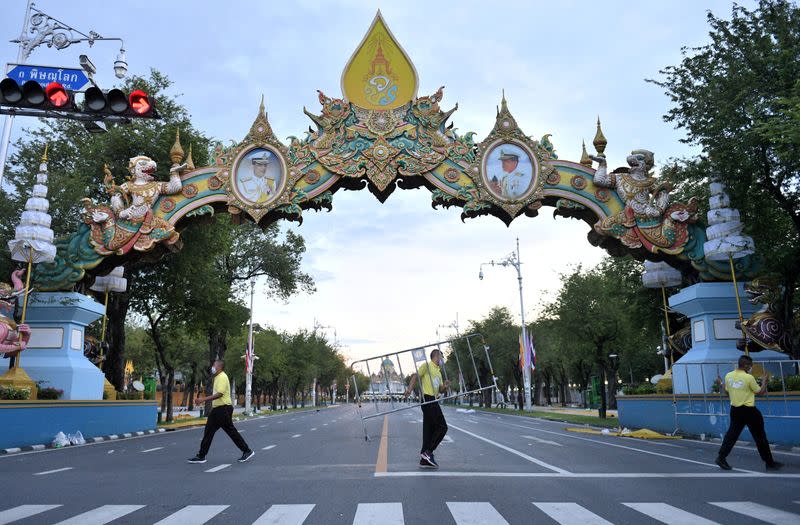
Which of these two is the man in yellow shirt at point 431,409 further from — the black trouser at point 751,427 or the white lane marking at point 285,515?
the black trouser at point 751,427

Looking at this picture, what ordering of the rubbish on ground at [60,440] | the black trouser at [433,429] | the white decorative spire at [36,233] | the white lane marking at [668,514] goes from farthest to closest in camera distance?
the white decorative spire at [36,233], the rubbish on ground at [60,440], the black trouser at [433,429], the white lane marking at [668,514]

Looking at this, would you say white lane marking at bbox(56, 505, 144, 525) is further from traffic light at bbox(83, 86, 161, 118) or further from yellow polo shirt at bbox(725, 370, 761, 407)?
yellow polo shirt at bbox(725, 370, 761, 407)

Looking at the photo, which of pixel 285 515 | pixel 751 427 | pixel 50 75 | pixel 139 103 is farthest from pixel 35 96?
pixel 751 427

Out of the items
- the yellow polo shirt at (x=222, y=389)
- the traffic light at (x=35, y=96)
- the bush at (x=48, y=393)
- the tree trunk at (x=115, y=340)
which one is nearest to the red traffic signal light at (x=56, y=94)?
the traffic light at (x=35, y=96)

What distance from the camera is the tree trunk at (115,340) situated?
2670cm

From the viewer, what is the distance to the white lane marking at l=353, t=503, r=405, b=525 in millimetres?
6109

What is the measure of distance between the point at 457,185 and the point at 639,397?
31.1 ft

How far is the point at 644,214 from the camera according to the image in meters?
19.9

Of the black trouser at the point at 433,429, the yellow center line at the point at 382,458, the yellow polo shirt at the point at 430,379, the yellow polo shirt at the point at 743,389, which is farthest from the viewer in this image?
the yellow polo shirt at the point at 430,379

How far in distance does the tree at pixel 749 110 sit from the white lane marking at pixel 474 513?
1296 centimetres

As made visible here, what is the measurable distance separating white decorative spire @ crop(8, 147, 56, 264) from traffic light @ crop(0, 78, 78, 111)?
396 inches

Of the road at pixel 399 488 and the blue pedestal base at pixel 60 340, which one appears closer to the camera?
the road at pixel 399 488

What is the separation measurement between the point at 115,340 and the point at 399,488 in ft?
72.7

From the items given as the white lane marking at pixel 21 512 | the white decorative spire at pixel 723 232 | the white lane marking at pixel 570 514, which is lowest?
the white lane marking at pixel 570 514
